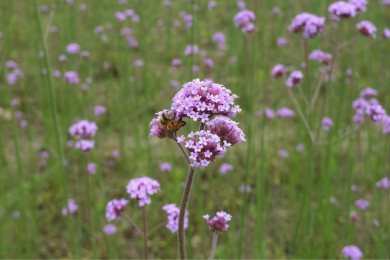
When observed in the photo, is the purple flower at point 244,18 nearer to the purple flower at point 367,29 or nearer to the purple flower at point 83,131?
the purple flower at point 367,29

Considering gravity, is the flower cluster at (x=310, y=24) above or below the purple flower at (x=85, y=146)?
above

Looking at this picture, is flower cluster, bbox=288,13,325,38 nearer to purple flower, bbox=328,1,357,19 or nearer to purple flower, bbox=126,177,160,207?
purple flower, bbox=328,1,357,19

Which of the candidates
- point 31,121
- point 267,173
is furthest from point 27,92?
point 267,173

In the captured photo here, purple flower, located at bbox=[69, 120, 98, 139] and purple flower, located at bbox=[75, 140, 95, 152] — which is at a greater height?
purple flower, located at bbox=[69, 120, 98, 139]

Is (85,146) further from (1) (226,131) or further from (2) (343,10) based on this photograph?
(2) (343,10)

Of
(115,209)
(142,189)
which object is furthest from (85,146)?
(142,189)

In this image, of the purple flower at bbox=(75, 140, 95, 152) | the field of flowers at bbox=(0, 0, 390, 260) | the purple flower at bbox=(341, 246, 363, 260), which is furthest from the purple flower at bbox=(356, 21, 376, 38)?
the purple flower at bbox=(75, 140, 95, 152)

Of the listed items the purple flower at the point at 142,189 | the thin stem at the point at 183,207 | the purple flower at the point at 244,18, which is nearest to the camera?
the thin stem at the point at 183,207

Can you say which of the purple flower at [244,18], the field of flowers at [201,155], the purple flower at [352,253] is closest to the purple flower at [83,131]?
the field of flowers at [201,155]

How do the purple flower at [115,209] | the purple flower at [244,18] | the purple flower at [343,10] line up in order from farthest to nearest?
the purple flower at [244,18] < the purple flower at [343,10] < the purple flower at [115,209]
